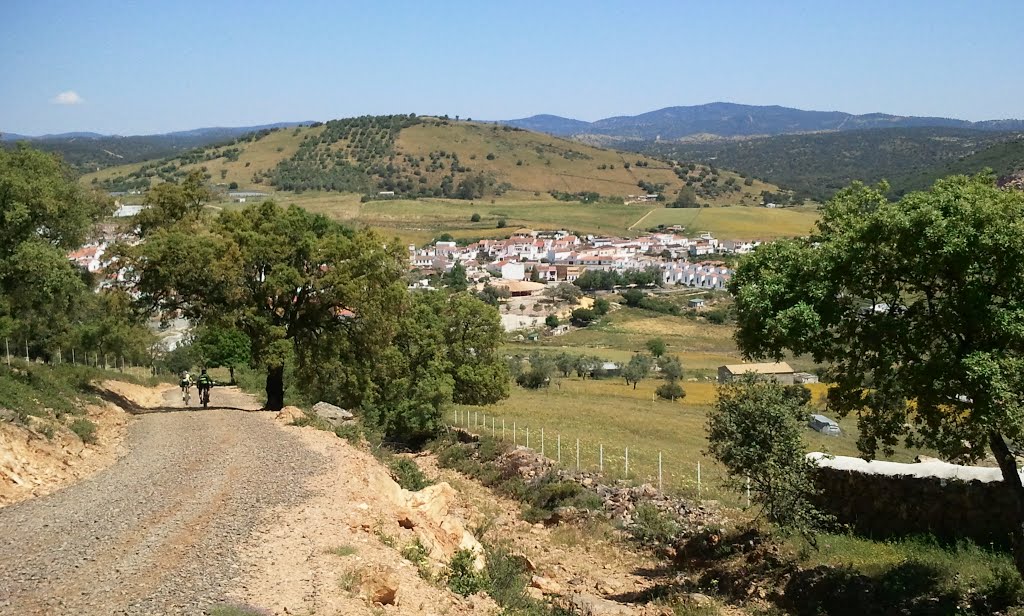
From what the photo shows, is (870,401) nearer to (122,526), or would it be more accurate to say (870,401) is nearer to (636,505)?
(636,505)

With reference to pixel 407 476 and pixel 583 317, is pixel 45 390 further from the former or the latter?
pixel 583 317

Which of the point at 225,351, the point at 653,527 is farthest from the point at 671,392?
the point at 653,527

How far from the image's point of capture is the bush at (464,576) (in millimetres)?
11508

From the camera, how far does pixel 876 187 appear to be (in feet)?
44.2

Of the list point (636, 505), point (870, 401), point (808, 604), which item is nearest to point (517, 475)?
point (636, 505)

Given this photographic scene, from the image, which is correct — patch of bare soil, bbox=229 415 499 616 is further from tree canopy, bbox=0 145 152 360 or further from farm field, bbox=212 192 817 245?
farm field, bbox=212 192 817 245

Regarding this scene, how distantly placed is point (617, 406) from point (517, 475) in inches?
844

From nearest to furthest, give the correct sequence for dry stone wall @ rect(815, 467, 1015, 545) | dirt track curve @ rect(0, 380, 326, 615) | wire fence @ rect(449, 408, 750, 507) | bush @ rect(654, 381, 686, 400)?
dirt track curve @ rect(0, 380, 326, 615)
dry stone wall @ rect(815, 467, 1015, 545)
wire fence @ rect(449, 408, 750, 507)
bush @ rect(654, 381, 686, 400)

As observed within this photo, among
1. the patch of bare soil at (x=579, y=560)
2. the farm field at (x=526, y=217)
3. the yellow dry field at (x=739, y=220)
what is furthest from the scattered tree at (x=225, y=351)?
the yellow dry field at (x=739, y=220)

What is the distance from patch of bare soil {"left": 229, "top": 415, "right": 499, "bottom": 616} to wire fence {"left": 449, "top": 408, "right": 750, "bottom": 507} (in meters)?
6.97

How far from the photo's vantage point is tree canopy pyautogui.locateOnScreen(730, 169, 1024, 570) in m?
10.9

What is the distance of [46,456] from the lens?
14891 millimetres

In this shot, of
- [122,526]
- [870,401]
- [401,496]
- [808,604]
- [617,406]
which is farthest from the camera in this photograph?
[617,406]

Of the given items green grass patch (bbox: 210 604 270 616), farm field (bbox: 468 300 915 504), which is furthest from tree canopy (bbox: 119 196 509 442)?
green grass patch (bbox: 210 604 270 616)
